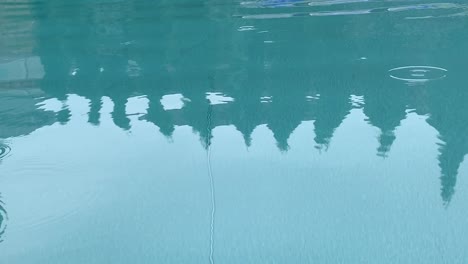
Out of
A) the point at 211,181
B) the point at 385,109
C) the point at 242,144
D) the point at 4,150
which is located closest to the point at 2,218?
the point at 4,150

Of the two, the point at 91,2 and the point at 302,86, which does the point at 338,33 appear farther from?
the point at 91,2

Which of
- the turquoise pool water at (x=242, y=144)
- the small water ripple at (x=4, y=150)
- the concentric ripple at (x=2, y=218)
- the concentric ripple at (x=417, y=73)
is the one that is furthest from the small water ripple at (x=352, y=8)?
the concentric ripple at (x=2, y=218)

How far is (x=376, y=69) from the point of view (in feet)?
12.1

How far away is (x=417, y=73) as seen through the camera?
354cm

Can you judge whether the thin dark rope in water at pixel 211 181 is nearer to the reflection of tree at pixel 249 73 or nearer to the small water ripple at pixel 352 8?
the reflection of tree at pixel 249 73

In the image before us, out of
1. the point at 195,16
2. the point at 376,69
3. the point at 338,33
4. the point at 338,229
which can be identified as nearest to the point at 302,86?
the point at 376,69

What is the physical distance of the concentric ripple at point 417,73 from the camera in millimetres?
3432

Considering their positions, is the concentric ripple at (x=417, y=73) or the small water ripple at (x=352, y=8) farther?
the small water ripple at (x=352, y=8)

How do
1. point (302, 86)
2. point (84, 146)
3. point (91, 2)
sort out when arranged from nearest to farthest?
point (84, 146) < point (302, 86) < point (91, 2)

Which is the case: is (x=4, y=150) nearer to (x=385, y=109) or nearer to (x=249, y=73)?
(x=249, y=73)

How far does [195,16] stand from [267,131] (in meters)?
2.78

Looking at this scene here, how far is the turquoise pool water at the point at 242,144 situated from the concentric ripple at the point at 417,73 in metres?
0.02

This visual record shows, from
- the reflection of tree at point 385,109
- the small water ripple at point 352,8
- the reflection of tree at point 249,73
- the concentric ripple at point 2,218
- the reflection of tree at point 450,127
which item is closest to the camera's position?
the concentric ripple at point 2,218

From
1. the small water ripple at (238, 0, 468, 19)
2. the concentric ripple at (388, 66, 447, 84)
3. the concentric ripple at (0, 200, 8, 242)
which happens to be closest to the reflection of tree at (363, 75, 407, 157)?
the concentric ripple at (388, 66, 447, 84)
